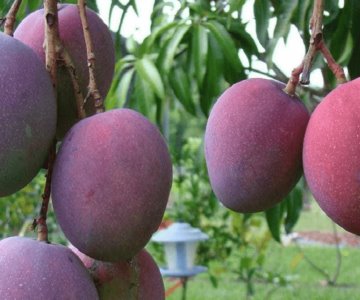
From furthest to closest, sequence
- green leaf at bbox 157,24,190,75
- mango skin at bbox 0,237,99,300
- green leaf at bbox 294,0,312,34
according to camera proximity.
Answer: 1. green leaf at bbox 157,24,190,75
2. green leaf at bbox 294,0,312,34
3. mango skin at bbox 0,237,99,300

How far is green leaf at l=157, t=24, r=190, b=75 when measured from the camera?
1453 mm

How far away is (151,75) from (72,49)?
769 mm

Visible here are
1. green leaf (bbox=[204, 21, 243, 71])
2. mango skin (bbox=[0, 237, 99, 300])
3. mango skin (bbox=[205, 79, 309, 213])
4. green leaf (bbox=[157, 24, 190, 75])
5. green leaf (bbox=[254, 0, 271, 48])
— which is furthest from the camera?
green leaf (bbox=[157, 24, 190, 75])

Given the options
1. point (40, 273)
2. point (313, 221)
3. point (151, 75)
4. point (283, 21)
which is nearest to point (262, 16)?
point (283, 21)

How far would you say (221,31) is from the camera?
4.53 ft

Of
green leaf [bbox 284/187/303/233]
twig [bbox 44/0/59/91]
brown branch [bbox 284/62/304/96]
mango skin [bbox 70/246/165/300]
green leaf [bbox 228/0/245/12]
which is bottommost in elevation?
green leaf [bbox 284/187/303/233]

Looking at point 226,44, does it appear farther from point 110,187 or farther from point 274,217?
point 110,187

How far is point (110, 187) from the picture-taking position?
0.58 metres

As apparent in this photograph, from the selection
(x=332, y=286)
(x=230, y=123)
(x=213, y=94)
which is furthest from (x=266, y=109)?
(x=332, y=286)

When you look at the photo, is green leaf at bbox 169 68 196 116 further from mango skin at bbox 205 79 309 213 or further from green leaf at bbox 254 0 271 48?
mango skin at bbox 205 79 309 213

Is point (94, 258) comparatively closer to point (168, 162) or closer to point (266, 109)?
point (168, 162)

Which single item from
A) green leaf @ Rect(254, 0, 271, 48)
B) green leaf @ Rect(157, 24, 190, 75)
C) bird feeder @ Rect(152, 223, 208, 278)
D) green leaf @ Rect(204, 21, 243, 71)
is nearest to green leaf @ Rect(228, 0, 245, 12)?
green leaf @ Rect(254, 0, 271, 48)

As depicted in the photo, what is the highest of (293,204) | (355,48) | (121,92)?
(355,48)

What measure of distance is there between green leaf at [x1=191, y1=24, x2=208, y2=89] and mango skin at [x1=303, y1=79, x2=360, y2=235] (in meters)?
0.78
